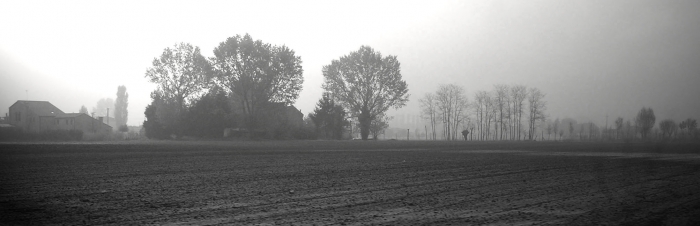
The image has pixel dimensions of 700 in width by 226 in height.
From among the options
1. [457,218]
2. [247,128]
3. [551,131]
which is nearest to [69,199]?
[457,218]

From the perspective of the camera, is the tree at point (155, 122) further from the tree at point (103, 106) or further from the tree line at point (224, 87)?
the tree at point (103, 106)

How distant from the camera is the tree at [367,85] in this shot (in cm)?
6462

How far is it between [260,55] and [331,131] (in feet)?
47.6

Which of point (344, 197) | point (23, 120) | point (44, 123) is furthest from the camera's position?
point (44, 123)

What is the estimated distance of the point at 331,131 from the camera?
6388cm

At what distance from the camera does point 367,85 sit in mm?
65250

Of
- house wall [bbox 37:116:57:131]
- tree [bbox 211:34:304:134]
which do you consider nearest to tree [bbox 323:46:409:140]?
tree [bbox 211:34:304:134]

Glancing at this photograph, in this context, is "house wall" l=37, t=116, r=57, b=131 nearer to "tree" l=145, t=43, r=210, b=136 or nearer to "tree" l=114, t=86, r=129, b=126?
"tree" l=145, t=43, r=210, b=136

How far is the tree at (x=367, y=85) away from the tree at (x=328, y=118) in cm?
216

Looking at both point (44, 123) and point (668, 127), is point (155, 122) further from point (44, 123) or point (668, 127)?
point (668, 127)

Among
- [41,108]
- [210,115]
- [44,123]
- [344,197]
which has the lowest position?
[344,197]

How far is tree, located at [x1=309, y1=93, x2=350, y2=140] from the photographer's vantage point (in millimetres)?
63281

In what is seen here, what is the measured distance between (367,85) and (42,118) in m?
38.4

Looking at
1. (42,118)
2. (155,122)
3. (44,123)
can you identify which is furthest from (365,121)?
(42,118)
